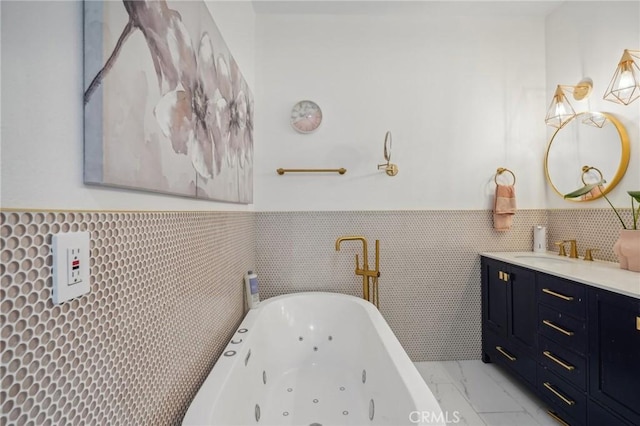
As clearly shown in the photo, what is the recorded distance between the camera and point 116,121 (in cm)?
65

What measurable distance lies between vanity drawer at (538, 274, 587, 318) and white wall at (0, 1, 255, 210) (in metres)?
2.05

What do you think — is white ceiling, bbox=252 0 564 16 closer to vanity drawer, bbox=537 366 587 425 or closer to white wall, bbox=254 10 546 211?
white wall, bbox=254 10 546 211

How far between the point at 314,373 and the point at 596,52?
2.97 meters

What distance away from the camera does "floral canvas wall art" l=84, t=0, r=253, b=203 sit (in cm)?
60

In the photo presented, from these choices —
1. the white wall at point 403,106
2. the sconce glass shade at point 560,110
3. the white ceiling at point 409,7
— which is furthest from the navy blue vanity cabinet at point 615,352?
the white ceiling at point 409,7

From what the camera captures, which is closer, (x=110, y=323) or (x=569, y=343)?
(x=110, y=323)

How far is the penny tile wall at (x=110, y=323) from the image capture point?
17.5 inches

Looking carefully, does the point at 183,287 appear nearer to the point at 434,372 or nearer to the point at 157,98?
the point at 157,98

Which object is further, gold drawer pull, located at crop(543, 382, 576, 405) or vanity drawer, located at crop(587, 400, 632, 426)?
gold drawer pull, located at crop(543, 382, 576, 405)

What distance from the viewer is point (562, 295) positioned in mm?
1473

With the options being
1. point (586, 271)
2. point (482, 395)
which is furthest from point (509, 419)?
point (586, 271)

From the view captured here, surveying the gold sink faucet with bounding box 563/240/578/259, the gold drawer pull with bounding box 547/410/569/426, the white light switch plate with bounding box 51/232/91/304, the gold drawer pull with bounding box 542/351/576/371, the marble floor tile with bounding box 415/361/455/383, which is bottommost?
the marble floor tile with bounding box 415/361/455/383

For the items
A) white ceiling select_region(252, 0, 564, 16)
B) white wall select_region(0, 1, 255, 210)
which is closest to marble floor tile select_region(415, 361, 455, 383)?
white wall select_region(0, 1, 255, 210)

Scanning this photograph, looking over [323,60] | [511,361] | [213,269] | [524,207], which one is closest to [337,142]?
[323,60]
